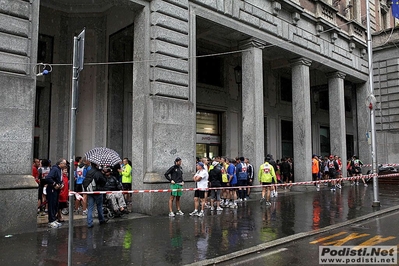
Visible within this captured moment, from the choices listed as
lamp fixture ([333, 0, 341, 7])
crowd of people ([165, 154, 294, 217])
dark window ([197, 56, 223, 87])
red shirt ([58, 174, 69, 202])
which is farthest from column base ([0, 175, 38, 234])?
lamp fixture ([333, 0, 341, 7])

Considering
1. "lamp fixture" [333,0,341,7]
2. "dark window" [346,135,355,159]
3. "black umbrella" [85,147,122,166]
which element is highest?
"lamp fixture" [333,0,341,7]

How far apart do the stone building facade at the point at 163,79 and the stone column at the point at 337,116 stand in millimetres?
66

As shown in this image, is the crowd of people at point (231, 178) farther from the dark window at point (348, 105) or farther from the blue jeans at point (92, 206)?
the dark window at point (348, 105)

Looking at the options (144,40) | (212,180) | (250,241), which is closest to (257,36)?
(144,40)

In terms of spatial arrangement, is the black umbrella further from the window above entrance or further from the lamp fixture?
the lamp fixture

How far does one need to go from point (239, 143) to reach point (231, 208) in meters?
8.21

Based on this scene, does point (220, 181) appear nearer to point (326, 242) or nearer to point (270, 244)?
point (270, 244)

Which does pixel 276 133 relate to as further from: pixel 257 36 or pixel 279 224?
pixel 279 224

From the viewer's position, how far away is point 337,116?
2152 centimetres

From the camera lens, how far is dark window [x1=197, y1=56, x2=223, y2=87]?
1909cm

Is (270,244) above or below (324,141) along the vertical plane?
below

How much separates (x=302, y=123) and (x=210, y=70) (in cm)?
555

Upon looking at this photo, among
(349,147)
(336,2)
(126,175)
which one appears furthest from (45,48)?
(349,147)

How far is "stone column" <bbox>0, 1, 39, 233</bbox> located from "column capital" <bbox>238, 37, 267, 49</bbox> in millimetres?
9111
